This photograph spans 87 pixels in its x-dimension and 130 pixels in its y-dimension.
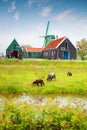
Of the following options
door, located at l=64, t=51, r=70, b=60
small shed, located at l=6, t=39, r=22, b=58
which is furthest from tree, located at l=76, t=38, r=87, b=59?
small shed, located at l=6, t=39, r=22, b=58

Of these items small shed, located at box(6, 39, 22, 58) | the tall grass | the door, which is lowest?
the tall grass

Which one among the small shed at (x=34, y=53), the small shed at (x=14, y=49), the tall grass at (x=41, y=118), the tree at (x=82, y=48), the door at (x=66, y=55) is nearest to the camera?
the tall grass at (x=41, y=118)

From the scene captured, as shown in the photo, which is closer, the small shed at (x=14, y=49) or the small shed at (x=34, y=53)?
the small shed at (x=14, y=49)

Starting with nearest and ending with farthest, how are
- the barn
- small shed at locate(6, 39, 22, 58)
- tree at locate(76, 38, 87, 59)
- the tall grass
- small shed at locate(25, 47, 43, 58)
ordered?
the tall grass < small shed at locate(6, 39, 22, 58) < the barn < small shed at locate(25, 47, 43, 58) < tree at locate(76, 38, 87, 59)

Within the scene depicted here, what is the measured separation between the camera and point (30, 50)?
226 ft

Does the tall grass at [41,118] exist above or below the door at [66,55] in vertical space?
below

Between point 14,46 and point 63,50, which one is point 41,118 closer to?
point 14,46

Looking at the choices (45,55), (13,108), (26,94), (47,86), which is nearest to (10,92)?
(26,94)

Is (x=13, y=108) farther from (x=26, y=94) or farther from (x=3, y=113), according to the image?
(x=26, y=94)

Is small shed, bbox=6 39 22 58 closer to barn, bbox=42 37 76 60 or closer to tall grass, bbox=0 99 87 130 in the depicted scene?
barn, bbox=42 37 76 60

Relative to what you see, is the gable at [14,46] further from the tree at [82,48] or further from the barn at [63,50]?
the tree at [82,48]

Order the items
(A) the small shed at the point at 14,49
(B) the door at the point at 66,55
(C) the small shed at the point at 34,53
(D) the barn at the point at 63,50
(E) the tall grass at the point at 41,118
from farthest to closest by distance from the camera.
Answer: (C) the small shed at the point at 34,53 → (B) the door at the point at 66,55 → (D) the barn at the point at 63,50 → (A) the small shed at the point at 14,49 → (E) the tall grass at the point at 41,118

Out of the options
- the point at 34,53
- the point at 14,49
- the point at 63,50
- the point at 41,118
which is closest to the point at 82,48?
the point at 34,53

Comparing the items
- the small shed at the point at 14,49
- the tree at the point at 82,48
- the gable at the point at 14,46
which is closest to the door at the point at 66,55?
the small shed at the point at 14,49
